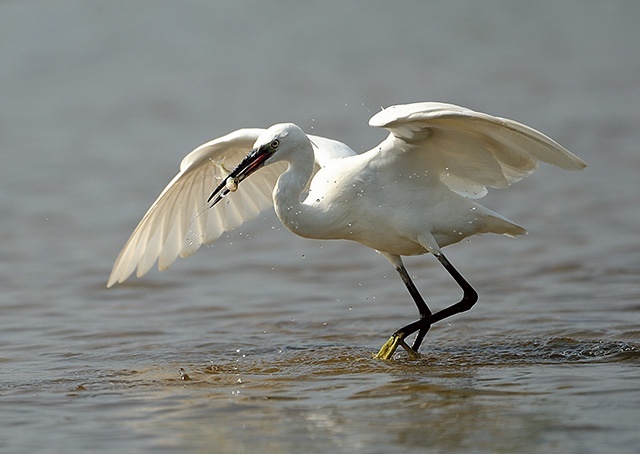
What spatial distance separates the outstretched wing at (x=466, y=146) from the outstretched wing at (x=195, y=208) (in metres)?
1.29

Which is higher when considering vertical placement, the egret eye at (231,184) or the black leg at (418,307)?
the egret eye at (231,184)

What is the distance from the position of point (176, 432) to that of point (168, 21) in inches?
692

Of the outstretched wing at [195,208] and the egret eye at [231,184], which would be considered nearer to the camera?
the egret eye at [231,184]

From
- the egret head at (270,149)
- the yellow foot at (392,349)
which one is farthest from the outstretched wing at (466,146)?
the yellow foot at (392,349)

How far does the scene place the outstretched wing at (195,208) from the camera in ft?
27.0

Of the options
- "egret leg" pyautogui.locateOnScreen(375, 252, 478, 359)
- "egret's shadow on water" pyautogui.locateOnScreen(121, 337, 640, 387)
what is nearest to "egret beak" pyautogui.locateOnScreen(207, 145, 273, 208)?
"egret's shadow on water" pyautogui.locateOnScreen(121, 337, 640, 387)

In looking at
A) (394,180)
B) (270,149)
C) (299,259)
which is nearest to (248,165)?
(270,149)

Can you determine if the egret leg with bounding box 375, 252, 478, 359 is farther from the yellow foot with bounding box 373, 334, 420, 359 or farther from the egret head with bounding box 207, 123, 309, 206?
the egret head with bounding box 207, 123, 309, 206

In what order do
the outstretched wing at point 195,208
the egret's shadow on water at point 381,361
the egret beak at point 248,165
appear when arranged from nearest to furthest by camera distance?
the egret beak at point 248,165 < the egret's shadow on water at point 381,361 < the outstretched wing at point 195,208

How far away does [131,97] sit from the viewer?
19.1 metres

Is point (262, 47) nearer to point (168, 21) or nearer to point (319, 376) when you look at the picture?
point (168, 21)

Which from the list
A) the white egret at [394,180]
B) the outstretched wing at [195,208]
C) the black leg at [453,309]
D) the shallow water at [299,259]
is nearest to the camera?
the shallow water at [299,259]

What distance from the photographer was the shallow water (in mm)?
6105

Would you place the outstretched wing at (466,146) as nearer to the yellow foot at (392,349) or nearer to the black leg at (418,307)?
the black leg at (418,307)
